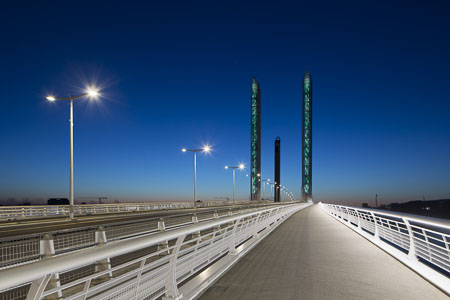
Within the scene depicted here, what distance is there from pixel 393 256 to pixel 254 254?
3.43 metres

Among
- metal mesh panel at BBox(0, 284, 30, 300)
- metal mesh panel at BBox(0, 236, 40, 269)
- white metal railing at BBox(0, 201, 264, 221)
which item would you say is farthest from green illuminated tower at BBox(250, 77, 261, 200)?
metal mesh panel at BBox(0, 284, 30, 300)

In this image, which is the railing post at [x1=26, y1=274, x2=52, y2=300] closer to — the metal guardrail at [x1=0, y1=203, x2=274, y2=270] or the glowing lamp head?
the metal guardrail at [x1=0, y1=203, x2=274, y2=270]

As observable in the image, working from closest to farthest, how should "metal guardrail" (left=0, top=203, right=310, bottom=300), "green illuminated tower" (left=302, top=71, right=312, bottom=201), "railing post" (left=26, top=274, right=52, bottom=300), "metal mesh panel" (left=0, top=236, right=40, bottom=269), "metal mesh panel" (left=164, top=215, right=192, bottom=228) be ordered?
1. "metal guardrail" (left=0, top=203, right=310, bottom=300)
2. "railing post" (left=26, top=274, right=52, bottom=300)
3. "metal mesh panel" (left=0, top=236, right=40, bottom=269)
4. "metal mesh panel" (left=164, top=215, right=192, bottom=228)
5. "green illuminated tower" (left=302, top=71, right=312, bottom=201)

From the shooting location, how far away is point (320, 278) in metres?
7.00

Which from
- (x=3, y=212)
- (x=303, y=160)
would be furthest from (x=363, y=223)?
(x=303, y=160)

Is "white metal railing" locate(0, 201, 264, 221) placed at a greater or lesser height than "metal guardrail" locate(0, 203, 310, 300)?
lesser

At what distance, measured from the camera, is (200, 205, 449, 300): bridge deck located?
5.83m

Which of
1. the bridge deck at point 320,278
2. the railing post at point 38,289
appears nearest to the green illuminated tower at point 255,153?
the bridge deck at point 320,278

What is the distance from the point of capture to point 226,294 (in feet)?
18.8

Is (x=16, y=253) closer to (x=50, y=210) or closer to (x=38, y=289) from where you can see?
(x=38, y=289)

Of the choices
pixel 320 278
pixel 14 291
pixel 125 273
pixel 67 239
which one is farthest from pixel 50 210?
pixel 125 273

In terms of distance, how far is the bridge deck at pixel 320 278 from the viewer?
5.83m

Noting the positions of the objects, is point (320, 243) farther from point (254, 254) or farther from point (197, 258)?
point (197, 258)

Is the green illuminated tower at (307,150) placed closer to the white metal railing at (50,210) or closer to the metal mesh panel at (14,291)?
the white metal railing at (50,210)
